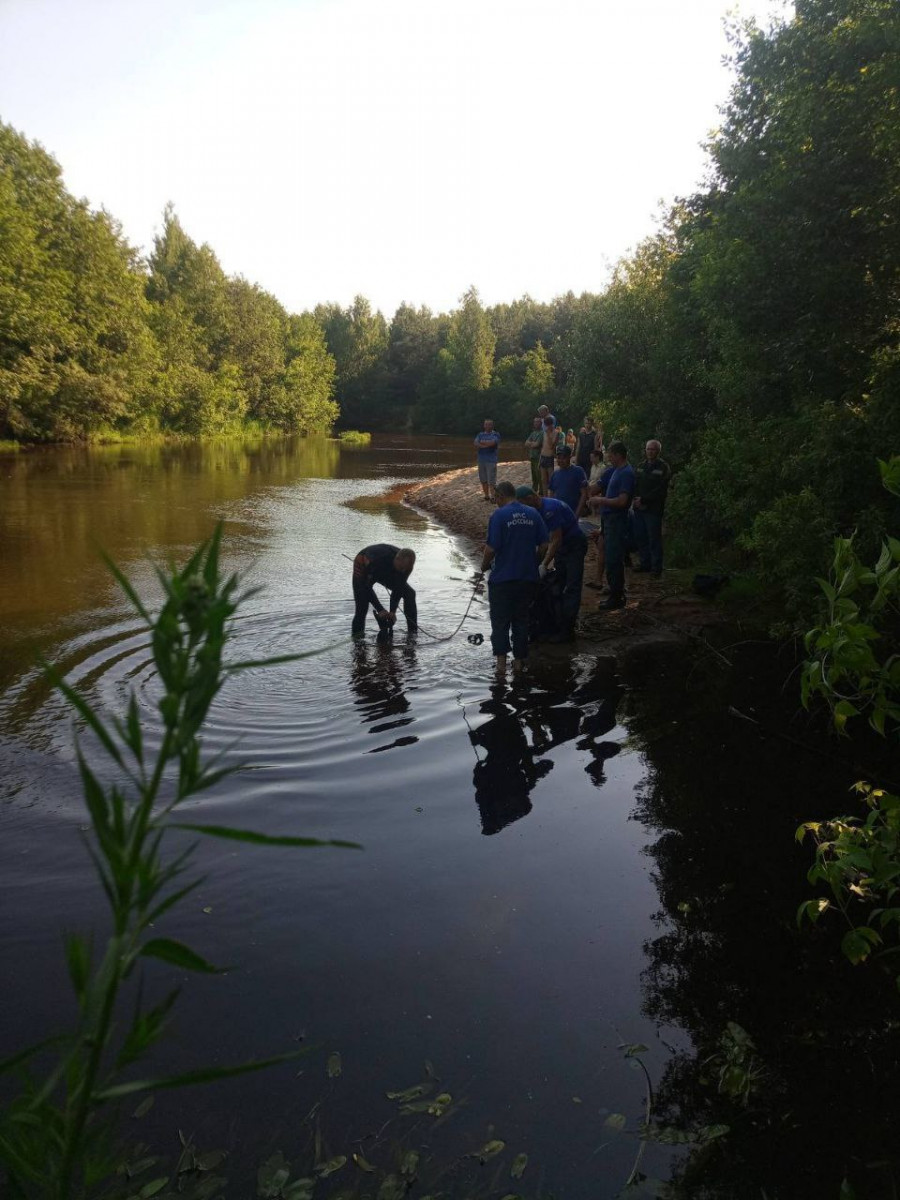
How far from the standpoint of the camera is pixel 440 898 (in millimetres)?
4949

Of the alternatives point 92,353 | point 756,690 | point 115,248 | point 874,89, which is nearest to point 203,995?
point 756,690

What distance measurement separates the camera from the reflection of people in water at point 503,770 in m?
6.11

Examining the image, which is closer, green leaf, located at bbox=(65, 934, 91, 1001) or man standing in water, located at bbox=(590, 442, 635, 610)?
green leaf, located at bbox=(65, 934, 91, 1001)

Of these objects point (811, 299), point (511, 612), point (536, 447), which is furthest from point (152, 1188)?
point (536, 447)

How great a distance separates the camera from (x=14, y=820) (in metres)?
5.74

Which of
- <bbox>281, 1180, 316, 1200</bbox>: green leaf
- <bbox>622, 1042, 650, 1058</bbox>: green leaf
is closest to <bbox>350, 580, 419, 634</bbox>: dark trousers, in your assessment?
<bbox>622, 1042, 650, 1058</bbox>: green leaf

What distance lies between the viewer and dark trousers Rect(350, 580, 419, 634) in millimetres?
10125

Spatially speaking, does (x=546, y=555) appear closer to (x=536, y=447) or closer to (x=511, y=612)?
(x=511, y=612)

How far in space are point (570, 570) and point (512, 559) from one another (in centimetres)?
171

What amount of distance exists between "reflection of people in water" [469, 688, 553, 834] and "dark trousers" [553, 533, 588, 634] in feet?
8.63

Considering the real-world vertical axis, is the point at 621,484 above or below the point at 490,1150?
above

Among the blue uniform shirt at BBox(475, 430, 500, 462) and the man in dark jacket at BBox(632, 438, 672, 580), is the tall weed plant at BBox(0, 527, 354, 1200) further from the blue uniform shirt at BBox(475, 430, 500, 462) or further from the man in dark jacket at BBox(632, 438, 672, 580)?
the blue uniform shirt at BBox(475, 430, 500, 462)

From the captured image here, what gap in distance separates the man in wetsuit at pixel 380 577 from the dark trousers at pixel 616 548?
3.22m

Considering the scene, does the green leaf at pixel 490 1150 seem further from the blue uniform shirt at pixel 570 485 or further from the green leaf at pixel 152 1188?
the blue uniform shirt at pixel 570 485
